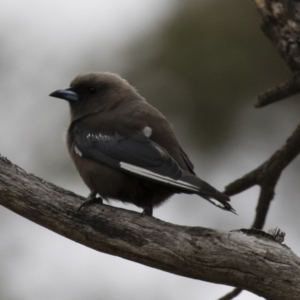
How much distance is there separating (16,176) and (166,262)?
1080 millimetres

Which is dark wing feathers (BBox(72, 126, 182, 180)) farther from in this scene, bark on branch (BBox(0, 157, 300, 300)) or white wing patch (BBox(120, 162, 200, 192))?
bark on branch (BBox(0, 157, 300, 300))

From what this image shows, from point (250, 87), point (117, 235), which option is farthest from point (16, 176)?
point (250, 87)

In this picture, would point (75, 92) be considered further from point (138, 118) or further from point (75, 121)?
point (138, 118)

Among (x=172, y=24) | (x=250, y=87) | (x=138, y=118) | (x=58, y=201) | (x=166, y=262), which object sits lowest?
(x=166, y=262)

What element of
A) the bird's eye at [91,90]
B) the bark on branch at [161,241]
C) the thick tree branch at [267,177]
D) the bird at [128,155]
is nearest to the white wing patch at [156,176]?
the bird at [128,155]

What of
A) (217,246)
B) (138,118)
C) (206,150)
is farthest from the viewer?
(206,150)

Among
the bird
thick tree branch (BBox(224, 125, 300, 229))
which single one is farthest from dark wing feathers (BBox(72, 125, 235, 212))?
thick tree branch (BBox(224, 125, 300, 229))

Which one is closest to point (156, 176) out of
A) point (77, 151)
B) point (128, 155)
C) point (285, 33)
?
point (128, 155)

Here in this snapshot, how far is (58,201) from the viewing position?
5211 millimetres

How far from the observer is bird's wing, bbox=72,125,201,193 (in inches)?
208

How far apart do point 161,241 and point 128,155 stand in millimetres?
809

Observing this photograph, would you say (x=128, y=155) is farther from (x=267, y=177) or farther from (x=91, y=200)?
(x=267, y=177)

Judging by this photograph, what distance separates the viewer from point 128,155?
5.59 m

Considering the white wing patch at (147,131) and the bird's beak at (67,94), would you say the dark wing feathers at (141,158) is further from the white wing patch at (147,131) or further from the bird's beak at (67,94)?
the bird's beak at (67,94)
